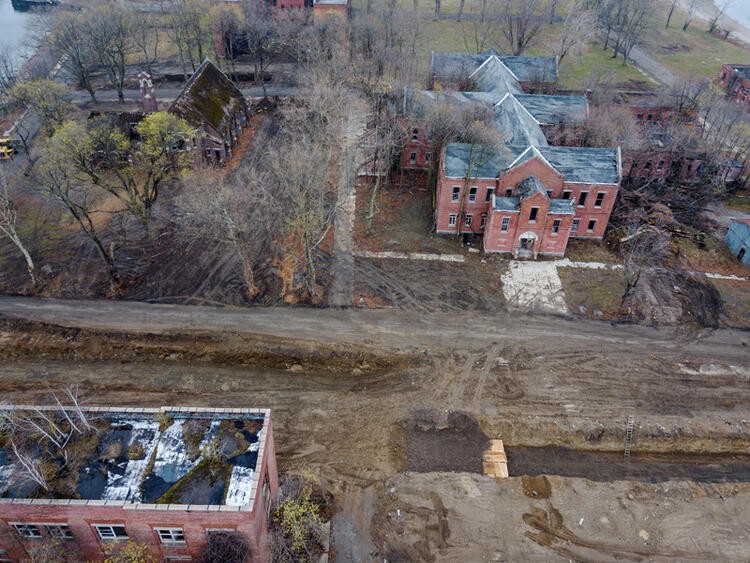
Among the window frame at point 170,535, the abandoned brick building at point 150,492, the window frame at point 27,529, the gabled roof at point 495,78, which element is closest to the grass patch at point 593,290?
the gabled roof at point 495,78

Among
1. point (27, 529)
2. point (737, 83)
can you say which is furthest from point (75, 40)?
point (737, 83)

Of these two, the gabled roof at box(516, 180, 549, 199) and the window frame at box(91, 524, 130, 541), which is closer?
the window frame at box(91, 524, 130, 541)

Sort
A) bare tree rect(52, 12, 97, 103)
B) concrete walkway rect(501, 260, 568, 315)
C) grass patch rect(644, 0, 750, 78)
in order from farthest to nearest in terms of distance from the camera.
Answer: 1. grass patch rect(644, 0, 750, 78)
2. bare tree rect(52, 12, 97, 103)
3. concrete walkway rect(501, 260, 568, 315)

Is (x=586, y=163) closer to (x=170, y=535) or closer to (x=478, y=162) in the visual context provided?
(x=478, y=162)

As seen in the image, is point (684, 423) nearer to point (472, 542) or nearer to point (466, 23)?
point (472, 542)

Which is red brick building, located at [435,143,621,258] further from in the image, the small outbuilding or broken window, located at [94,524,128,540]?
broken window, located at [94,524,128,540]

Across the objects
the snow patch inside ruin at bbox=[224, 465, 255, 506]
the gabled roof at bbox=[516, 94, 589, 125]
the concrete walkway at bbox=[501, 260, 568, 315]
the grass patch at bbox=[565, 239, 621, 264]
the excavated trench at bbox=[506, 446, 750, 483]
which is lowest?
the excavated trench at bbox=[506, 446, 750, 483]

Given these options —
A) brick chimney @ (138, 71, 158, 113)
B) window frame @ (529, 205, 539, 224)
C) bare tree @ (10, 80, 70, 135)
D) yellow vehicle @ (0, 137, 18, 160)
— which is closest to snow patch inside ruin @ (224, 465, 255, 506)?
window frame @ (529, 205, 539, 224)
